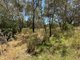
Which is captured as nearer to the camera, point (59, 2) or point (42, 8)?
point (59, 2)

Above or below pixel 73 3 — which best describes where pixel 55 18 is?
below

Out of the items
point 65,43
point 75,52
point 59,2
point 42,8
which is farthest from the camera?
point 42,8

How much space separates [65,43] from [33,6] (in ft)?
29.1

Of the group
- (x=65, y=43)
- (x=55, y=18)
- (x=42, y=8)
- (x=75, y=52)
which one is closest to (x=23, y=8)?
(x=42, y=8)

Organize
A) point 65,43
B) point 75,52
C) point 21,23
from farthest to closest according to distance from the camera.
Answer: point 21,23 → point 65,43 → point 75,52

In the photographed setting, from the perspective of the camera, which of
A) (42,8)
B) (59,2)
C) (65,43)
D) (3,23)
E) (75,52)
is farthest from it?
(3,23)

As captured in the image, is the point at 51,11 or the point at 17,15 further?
the point at 17,15

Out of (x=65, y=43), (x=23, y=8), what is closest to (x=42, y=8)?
(x=23, y=8)

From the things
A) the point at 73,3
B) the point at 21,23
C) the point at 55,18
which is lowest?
the point at 21,23

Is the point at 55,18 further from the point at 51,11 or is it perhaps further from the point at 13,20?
the point at 13,20

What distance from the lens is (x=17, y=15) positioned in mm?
21688

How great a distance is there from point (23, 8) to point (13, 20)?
193 centimetres

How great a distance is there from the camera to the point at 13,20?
21.1 metres

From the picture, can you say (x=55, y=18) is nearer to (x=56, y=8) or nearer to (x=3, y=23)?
(x=56, y=8)
